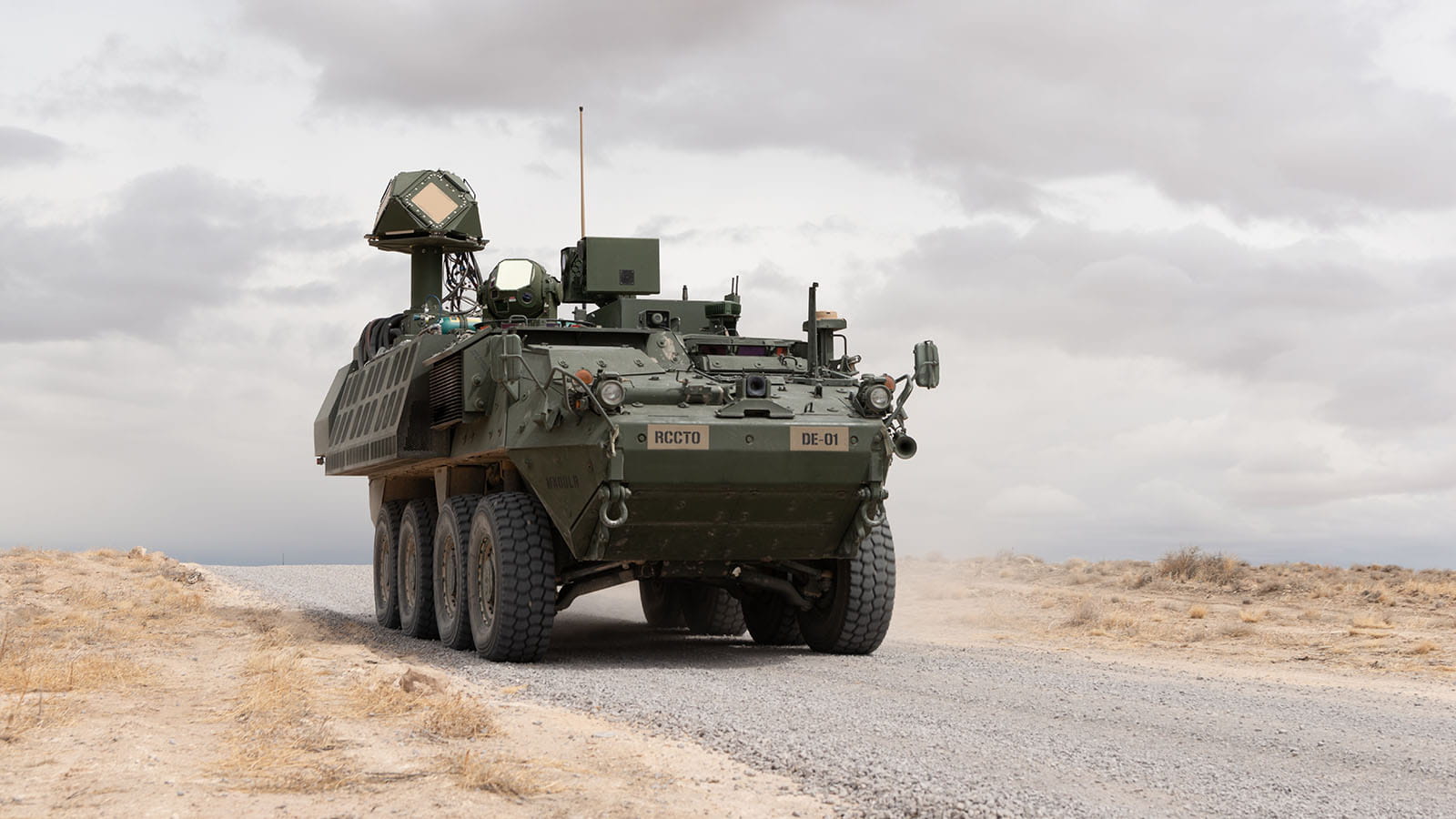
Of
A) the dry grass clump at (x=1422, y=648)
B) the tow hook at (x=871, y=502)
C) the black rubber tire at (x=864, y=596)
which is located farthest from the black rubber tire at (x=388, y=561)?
the dry grass clump at (x=1422, y=648)

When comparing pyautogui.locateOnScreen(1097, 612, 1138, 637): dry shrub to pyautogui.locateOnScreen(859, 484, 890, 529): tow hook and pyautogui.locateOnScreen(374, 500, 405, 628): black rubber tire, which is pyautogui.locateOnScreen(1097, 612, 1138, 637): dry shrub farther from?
pyautogui.locateOnScreen(374, 500, 405, 628): black rubber tire

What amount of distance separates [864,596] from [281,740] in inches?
247

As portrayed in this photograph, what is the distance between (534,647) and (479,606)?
1.18 metres

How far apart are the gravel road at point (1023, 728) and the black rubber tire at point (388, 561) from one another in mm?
3560

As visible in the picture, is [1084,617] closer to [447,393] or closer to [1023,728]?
[447,393]

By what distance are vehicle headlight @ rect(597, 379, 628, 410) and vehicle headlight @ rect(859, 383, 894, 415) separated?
216cm

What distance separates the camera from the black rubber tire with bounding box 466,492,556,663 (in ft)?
41.9

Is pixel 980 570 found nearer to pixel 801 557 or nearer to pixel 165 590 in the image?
pixel 165 590

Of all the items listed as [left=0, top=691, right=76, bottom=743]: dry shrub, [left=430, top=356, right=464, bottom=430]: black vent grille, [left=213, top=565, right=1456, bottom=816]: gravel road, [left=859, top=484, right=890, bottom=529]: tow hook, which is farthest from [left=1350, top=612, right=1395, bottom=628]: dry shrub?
[left=0, top=691, right=76, bottom=743]: dry shrub

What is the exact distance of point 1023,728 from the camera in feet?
29.0

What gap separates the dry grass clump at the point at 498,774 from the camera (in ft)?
22.6

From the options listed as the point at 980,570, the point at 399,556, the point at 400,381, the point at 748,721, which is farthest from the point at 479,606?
the point at 980,570

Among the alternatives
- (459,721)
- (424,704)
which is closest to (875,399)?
(424,704)

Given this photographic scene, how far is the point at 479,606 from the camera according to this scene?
13.9m
